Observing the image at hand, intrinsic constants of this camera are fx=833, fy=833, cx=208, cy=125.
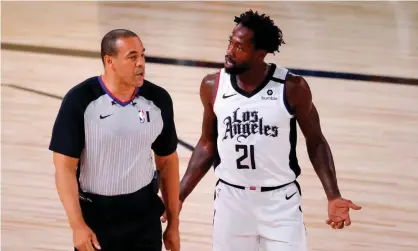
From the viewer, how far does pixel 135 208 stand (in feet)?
12.9

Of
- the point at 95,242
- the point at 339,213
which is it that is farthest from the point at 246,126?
the point at 95,242

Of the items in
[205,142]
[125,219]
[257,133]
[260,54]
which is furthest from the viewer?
[205,142]

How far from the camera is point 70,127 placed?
3.68 m

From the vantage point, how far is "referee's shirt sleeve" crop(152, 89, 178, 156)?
3898 millimetres

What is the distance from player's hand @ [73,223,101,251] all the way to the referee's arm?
0.48m

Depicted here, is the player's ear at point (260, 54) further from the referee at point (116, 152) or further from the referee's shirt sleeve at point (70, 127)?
the referee's shirt sleeve at point (70, 127)

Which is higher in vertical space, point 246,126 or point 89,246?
point 246,126

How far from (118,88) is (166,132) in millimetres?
350

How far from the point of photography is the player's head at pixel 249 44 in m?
4.27

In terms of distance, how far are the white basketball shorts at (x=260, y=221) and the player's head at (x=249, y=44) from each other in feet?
2.11

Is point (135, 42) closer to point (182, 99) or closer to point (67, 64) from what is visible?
point (182, 99)

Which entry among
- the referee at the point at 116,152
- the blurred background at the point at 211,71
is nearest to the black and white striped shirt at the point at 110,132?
the referee at the point at 116,152

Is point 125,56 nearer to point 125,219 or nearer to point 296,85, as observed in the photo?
point 125,219

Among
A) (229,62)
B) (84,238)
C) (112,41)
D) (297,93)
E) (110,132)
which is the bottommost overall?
(84,238)
